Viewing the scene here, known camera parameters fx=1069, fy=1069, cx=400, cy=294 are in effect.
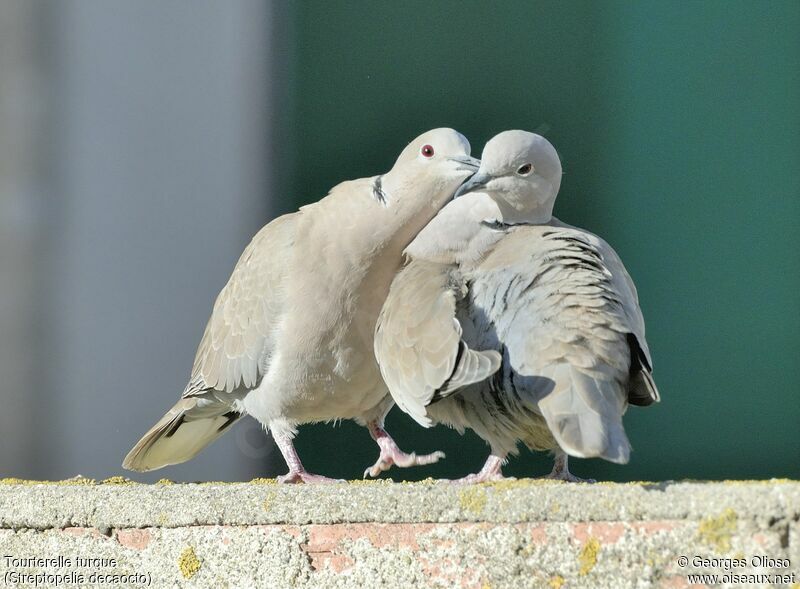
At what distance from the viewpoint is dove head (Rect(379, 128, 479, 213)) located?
9.45ft

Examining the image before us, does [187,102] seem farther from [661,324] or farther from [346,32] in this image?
[661,324]

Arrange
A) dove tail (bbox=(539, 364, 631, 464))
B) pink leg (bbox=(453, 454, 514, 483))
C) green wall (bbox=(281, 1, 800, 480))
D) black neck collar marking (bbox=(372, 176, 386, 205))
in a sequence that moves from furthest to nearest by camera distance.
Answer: green wall (bbox=(281, 1, 800, 480)) → black neck collar marking (bbox=(372, 176, 386, 205)) → pink leg (bbox=(453, 454, 514, 483)) → dove tail (bbox=(539, 364, 631, 464))

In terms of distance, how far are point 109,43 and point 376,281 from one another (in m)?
2.44

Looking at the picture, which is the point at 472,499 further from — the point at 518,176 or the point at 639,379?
the point at 518,176

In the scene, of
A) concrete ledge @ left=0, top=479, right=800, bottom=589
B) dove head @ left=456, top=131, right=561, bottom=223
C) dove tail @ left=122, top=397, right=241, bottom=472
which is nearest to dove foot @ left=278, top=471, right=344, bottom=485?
dove tail @ left=122, top=397, right=241, bottom=472

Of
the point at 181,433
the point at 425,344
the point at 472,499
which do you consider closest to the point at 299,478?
the point at 181,433

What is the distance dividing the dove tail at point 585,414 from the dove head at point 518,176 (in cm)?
71

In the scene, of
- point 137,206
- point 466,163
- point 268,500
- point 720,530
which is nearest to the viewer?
point 720,530

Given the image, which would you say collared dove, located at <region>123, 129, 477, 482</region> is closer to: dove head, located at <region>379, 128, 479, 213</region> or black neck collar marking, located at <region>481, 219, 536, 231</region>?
dove head, located at <region>379, 128, 479, 213</region>

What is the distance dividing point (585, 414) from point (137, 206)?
309 centimetres

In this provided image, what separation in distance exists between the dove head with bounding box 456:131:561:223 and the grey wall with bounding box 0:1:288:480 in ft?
6.34

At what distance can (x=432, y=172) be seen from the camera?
2904mm

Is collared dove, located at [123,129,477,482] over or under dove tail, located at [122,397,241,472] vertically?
over

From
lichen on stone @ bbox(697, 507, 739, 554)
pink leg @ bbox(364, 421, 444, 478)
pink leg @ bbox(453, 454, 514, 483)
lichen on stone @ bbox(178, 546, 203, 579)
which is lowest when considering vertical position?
pink leg @ bbox(364, 421, 444, 478)
